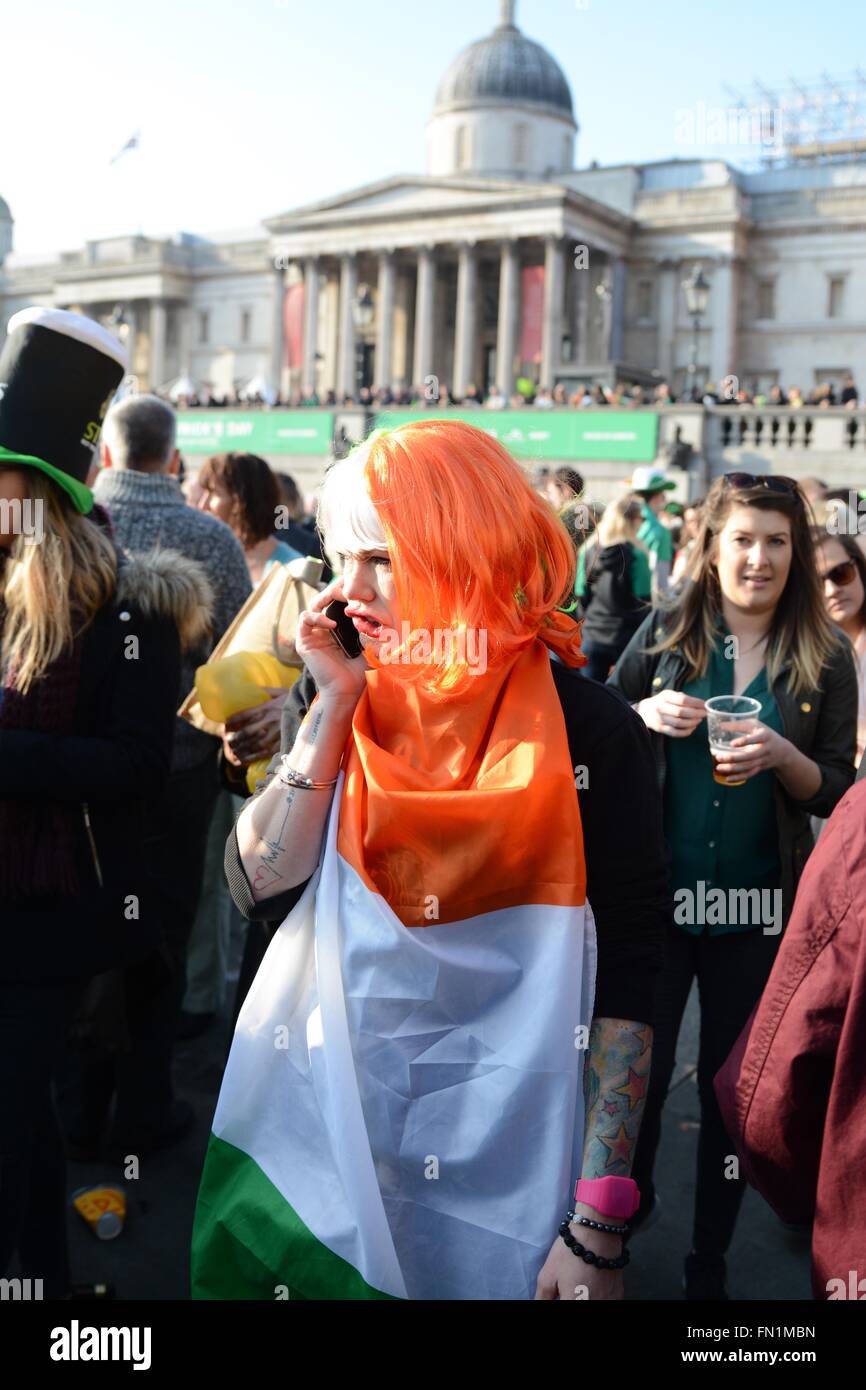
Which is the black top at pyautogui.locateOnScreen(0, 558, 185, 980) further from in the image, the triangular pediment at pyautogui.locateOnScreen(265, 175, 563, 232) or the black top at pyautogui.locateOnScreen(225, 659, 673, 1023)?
the triangular pediment at pyautogui.locateOnScreen(265, 175, 563, 232)

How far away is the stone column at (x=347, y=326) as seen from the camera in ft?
175

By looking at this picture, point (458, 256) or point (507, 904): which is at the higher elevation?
point (458, 256)

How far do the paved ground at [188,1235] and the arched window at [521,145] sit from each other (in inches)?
2378

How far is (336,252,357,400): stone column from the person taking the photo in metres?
53.3

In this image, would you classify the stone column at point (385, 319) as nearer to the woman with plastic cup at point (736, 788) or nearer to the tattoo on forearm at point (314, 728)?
the woman with plastic cup at point (736, 788)

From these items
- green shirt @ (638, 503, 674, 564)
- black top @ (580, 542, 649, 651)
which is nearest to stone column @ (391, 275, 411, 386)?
green shirt @ (638, 503, 674, 564)

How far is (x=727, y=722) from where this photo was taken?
9.73 feet

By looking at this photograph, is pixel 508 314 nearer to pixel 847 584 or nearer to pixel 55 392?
pixel 847 584

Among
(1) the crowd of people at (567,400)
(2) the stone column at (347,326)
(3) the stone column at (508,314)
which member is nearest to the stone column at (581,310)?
(3) the stone column at (508,314)

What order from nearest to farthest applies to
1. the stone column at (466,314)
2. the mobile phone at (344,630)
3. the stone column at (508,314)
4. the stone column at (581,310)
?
the mobile phone at (344,630)
the stone column at (508,314)
the stone column at (466,314)
the stone column at (581,310)

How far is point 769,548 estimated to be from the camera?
333 cm

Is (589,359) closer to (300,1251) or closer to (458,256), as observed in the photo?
(458,256)
